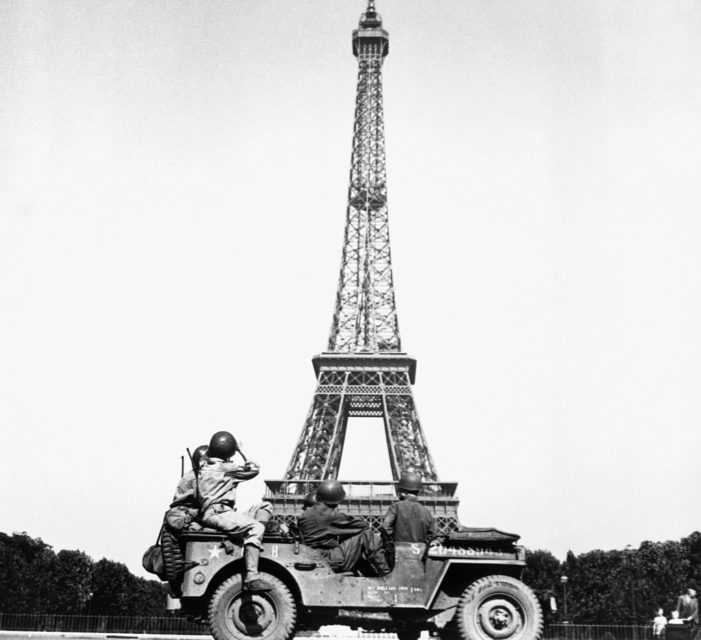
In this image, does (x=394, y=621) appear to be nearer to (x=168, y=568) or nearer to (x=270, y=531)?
(x=270, y=531)

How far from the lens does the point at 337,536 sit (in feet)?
35.4

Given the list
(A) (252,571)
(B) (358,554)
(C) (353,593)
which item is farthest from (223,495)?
(C) (353,593)

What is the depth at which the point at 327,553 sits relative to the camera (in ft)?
34.6

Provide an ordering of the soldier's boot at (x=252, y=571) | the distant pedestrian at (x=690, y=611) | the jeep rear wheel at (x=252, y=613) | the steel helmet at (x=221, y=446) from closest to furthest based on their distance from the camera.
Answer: the soldier's boot at (x=252, y=571)
the jeep rear wheel at (x=252, y=613)
the steel helmet at (x=221, y=446)
the distant pedestrian at (x=690, y=611)

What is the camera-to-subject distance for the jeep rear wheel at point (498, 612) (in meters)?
10.2

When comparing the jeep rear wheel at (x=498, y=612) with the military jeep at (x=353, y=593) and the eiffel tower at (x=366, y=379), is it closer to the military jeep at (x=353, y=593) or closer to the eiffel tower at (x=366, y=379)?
the military jeep at (x=353, y=593)

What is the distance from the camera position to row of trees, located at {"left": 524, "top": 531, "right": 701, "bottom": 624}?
6719cm

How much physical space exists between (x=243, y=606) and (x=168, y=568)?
3.11 feet

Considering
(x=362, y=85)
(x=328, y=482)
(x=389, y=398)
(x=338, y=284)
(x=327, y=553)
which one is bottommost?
(x=327, y=553)

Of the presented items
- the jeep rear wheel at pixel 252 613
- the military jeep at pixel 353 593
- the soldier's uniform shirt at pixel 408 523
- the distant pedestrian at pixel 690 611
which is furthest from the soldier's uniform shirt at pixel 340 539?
the distant pedestrian at pixel 690 611

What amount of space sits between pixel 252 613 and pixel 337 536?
52.2 inches

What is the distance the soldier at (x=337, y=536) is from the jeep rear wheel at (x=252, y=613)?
2.23 feet

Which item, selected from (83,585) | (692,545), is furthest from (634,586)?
(83,585)

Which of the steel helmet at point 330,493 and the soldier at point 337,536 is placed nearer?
the soldier at point 337,536
